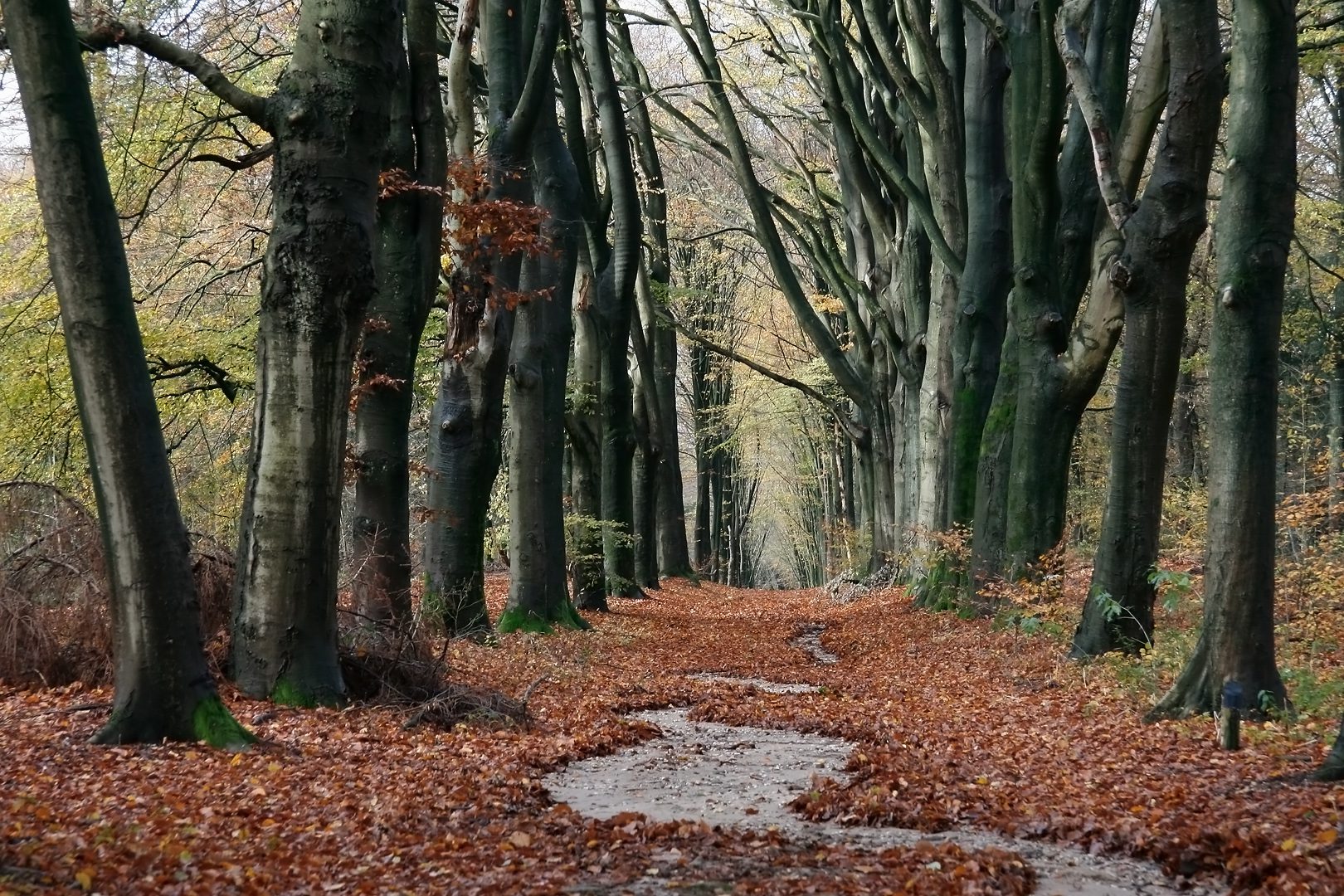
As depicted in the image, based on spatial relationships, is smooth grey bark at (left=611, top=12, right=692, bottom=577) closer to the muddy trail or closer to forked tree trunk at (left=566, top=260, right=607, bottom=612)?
forked tree trunk at (left=566, top=260, right=607, bottom=612)

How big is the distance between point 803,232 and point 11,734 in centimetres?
2036

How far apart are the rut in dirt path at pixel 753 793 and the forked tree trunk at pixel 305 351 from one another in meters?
2.20

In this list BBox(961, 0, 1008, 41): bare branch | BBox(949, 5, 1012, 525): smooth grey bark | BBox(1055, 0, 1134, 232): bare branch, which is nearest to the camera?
BBox(1055, 0, 1134, 232): bare branch

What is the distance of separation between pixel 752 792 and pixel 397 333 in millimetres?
5556

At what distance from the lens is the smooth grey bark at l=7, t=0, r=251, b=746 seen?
6.26 metres

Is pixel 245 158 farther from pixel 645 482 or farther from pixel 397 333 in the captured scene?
pixel 645 482

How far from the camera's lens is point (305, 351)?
787 cm

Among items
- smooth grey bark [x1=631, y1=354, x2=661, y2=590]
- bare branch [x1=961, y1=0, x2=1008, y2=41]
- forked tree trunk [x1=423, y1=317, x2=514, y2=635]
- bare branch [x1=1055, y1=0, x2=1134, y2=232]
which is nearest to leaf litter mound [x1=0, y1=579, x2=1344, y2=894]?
forked tree trunk [x1=423, y1=317, x2=514, y2=635]

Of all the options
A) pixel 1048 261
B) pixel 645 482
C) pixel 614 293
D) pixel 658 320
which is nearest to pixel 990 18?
pixel 1048 261

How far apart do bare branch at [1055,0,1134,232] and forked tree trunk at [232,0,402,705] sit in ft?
20.5

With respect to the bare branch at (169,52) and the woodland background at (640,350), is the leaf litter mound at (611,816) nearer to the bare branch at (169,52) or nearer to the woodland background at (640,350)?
the woodland background at (640,350)

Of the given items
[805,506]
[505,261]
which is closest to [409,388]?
[505,261]

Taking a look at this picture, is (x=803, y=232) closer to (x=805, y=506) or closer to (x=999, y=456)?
(x=999, y=456)

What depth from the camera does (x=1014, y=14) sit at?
45.6ft
